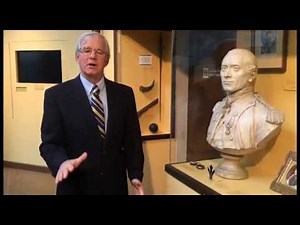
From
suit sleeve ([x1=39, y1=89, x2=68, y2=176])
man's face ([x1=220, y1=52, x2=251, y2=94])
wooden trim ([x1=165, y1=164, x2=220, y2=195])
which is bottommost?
wooden trim ([x1=165, y1=164, x2=220, y2=195])

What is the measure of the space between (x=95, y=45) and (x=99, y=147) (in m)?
0.37

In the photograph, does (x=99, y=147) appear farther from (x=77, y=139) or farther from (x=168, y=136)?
(x=168, y=136)

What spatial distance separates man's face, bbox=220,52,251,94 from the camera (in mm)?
1115

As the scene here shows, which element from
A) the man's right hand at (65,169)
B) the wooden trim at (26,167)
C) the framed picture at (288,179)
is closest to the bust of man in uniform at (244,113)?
the framed picture at (288,179)

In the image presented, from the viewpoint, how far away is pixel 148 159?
2045 millimetres

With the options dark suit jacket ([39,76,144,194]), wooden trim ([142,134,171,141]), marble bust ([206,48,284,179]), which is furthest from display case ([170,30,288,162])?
dark suit jacket ([39,76,144,194])

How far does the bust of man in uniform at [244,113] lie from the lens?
1.11 metres

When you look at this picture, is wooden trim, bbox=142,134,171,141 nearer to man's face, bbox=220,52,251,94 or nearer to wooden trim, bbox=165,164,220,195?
wooden trim, bbox=165,164,220,195

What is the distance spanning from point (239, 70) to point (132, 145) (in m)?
0.52

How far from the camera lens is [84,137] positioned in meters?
1.03

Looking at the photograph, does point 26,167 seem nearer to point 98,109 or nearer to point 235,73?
point 98,109

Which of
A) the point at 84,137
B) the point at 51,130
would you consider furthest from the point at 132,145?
the point at 51,130

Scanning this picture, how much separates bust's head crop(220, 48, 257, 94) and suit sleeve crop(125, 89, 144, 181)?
0.40 meters

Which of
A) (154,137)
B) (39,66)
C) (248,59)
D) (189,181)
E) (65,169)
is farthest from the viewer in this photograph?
(39,66)
